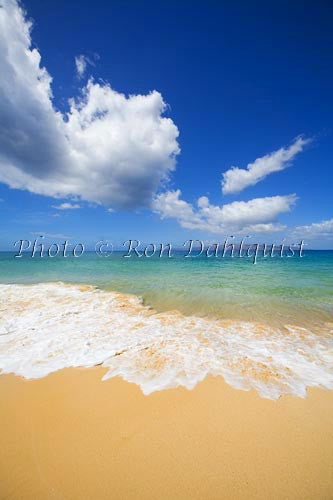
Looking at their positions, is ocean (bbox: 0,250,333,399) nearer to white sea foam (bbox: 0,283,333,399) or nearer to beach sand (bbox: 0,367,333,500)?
white sea foam (bbox: 0,283,333,399)

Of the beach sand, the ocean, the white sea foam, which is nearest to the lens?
the beach sand

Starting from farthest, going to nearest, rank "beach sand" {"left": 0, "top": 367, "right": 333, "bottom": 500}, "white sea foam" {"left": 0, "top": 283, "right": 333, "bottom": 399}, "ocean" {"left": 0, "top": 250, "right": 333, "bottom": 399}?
"ocean" {"left": 0, "top": 250, "right": 333, "bottom": 399} < "white sea foam" {"left": 0, "top": 283, "right": 333, "bottom": 399} < "beach sand" {"left": 0, "top": 367, "right": 333, "bottom": 500}

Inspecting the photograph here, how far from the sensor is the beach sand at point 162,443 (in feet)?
8.09

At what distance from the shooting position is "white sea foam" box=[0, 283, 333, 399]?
15.2 ft

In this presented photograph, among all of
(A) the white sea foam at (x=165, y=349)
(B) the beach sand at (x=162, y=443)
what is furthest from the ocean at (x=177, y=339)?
(B) the beach sand at (x=162, y=443)

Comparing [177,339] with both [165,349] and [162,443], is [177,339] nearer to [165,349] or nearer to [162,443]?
[165,349]

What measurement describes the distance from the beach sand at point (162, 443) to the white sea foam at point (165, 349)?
459 millimetres

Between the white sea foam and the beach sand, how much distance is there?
46cm

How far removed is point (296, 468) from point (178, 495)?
5.17 ft

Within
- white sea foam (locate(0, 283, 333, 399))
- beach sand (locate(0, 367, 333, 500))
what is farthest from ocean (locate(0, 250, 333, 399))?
beach sand (locate(0, 367, 333, 500))

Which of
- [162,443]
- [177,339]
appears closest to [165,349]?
[177,339]

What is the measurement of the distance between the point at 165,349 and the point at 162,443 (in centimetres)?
289

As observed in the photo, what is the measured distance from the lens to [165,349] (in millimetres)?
5898

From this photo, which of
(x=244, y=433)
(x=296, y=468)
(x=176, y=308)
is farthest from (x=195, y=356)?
(x=176, y=308)
